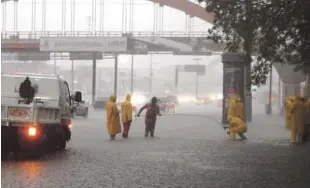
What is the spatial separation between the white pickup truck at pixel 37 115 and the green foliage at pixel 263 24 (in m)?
4.72

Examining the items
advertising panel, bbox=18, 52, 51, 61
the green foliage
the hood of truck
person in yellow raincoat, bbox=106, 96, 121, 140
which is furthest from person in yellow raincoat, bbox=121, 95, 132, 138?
advertising panel, bbox=18, 52, 51, 61

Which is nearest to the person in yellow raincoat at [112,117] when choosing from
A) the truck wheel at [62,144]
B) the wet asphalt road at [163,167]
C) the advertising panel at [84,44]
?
the wet asphalt road at [163,167]

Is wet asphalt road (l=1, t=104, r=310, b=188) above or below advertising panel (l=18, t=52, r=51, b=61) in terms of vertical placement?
below

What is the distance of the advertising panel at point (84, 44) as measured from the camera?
51781 mm

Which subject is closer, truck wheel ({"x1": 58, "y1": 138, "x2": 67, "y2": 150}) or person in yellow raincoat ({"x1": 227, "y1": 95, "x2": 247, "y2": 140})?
truck wheel ({"x1": 58, "y1": 138, "x2": 67, "y2": 150})

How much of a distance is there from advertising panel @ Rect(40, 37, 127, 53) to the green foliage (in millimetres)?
34999

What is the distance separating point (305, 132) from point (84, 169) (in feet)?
31.4

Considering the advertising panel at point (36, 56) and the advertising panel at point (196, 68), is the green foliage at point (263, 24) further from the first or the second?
the advertising panel at point (196, 68)

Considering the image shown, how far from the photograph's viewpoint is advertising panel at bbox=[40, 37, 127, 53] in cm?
5178

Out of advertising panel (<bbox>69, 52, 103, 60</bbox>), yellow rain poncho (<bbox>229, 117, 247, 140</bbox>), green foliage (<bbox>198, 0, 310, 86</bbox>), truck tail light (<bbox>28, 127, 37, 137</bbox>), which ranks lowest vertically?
yellow rain poncho (<bbox>229, 117, 247, 140</bbox>)

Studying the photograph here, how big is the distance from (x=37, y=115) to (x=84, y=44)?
138 ft

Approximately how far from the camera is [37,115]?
36.2ft

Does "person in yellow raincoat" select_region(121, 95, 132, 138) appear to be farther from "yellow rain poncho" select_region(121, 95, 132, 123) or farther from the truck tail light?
the truck tail light

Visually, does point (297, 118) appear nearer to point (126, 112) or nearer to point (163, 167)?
point (126, 112)
